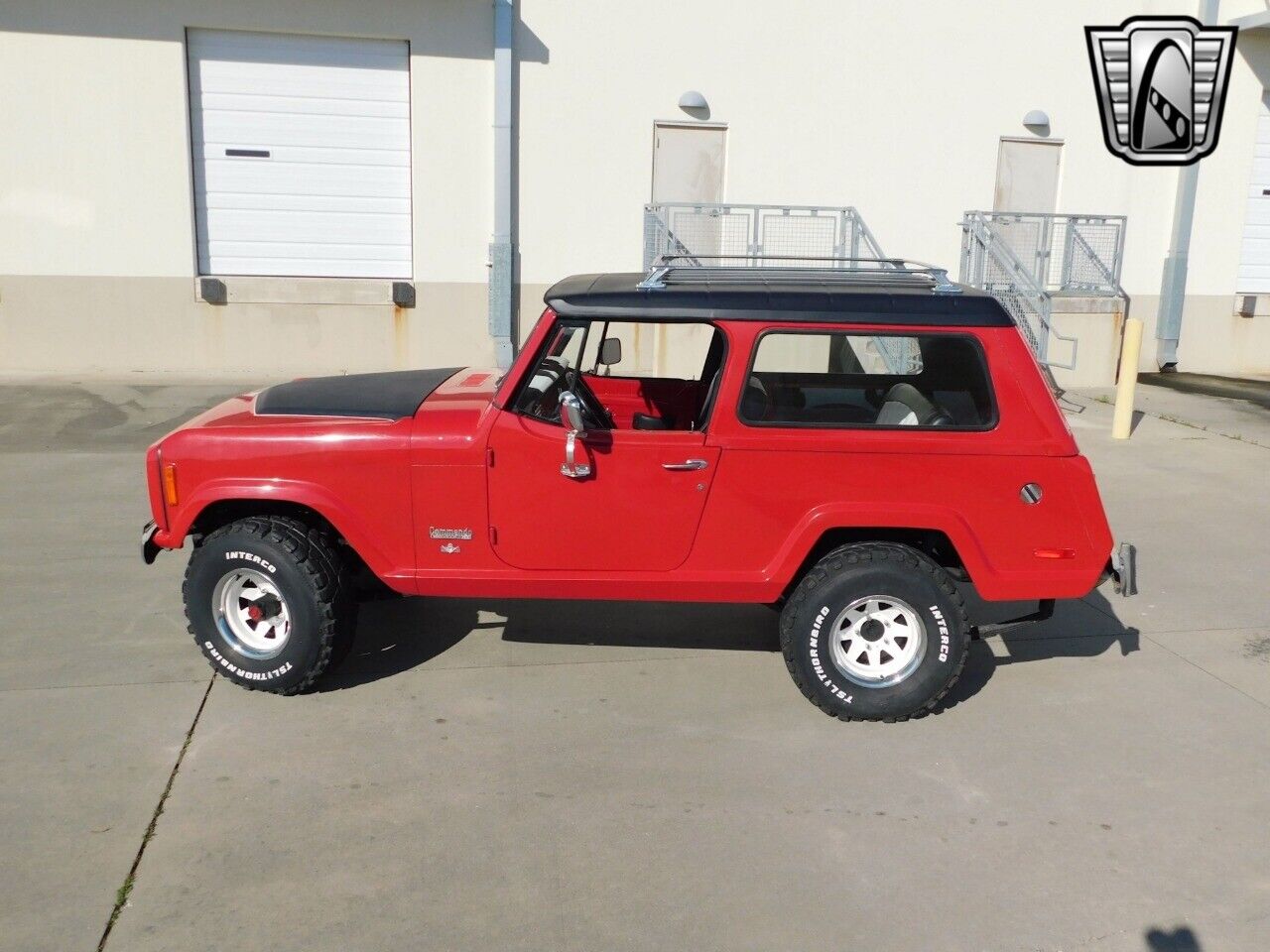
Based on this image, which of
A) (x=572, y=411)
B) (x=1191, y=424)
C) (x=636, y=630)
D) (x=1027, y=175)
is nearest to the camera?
(x=572, y=411)

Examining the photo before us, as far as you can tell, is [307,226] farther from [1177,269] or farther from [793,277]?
[1177,269]

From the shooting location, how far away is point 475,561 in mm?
4863

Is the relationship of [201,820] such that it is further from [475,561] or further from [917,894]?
[917,894]

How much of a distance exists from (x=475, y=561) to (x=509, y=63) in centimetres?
1057

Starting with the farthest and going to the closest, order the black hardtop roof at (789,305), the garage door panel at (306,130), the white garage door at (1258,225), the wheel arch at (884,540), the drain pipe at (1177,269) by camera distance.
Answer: the white garage door at (1258,225) < the drain pipe at (1177,269) < the garage door panel at (306,130) < the wheel arch at (884,540) < the black hardtop roof at (789,305)

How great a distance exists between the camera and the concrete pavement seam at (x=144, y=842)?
3.44 m

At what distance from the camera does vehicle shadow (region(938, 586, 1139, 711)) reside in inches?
216

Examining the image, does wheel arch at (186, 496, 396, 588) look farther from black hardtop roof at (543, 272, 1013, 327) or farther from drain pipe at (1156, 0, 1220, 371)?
drain pipe at (1156, 0, 1220, 371)

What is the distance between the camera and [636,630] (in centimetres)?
591

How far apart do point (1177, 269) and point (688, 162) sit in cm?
713

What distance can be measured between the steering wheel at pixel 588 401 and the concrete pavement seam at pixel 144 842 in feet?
6.83

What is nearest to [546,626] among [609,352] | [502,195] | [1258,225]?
[609,352]

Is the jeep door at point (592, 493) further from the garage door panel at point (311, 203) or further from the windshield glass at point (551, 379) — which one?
the garage door panel at point (311, 203)

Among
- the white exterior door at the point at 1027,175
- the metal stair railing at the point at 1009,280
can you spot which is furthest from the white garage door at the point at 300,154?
the white exterior door at the point at 1027,175
